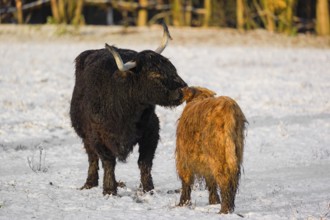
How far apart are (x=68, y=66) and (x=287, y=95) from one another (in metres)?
7.14

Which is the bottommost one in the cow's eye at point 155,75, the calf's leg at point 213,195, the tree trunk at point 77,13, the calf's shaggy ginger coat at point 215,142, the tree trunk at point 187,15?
the tree trunk at point 187,15

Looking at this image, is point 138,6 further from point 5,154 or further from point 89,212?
point 89,212

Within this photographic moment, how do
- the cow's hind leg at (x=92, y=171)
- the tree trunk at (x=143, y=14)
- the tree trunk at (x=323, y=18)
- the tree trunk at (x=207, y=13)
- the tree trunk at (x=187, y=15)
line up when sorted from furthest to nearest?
the tree trunk at (x=143, y=14), the tree trunk at (x=187, y=15), the tree trunk at (x=207, y=13), the tree trunk at (x=323, y=18), the cow's hind leg at (x=92, y=171)

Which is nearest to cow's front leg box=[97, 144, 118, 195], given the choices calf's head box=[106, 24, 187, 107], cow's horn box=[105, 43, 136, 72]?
calf's head box=[106, 24, 187, 107]

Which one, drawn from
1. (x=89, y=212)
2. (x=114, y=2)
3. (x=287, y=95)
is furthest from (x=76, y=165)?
(x=114, y=2)

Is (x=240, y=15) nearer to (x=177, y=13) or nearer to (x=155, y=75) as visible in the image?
(x=177, y=13)

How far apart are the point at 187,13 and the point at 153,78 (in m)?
25.3

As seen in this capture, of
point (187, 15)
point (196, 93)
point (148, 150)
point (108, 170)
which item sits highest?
point (196, 93)

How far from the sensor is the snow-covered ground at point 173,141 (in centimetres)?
737

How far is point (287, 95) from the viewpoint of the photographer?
17.2 metres

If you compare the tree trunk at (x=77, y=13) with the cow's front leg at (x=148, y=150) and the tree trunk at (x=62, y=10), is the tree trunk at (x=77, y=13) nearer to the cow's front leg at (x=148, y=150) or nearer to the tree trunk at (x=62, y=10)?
the tree trunk at (x=62, y=10)

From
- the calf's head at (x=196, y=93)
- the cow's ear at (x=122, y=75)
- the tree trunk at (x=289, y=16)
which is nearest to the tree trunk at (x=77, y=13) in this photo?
the tree trunk at (x=289, y=16)

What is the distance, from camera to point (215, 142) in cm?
662

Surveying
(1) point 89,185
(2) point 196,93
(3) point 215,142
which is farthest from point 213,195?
(1) point 89,185
